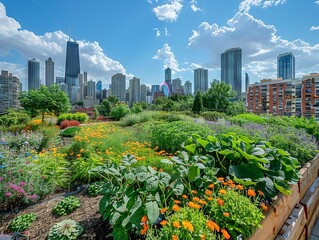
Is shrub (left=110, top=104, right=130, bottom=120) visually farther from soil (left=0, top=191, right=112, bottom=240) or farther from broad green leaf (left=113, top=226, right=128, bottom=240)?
broad green leaf (left=113, top=226, right=128, bottom=240)

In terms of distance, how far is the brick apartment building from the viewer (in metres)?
40.4

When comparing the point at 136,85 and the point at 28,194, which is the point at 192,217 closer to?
the point at 28,194

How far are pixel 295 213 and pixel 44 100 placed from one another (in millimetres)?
9177

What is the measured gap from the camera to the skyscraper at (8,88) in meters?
23.1

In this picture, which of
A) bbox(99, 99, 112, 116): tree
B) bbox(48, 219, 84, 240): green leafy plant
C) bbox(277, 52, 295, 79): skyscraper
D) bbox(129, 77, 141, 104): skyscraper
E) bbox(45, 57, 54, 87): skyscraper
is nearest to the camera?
bbox(48, 219, 84, 240): green leafy plant

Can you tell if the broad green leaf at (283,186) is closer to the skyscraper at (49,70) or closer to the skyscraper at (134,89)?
the skyscraper at (134,89)

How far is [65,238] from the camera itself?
1210 millimetres

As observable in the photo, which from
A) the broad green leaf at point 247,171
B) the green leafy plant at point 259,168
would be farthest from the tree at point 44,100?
the broad green leaf at point 247,171

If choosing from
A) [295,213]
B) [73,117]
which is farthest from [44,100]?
[295,213]

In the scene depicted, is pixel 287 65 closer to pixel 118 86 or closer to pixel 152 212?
pixel 118 86

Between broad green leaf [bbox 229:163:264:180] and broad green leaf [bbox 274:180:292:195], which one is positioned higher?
broad green leaf [bbox 229:163:264:180]

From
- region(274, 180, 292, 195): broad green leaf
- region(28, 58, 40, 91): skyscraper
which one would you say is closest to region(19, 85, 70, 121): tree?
region(274, 180, 292, 195): broad green leaf

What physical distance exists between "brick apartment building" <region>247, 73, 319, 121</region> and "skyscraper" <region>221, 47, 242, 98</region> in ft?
18.6

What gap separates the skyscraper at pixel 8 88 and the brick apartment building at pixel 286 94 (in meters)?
46.7
